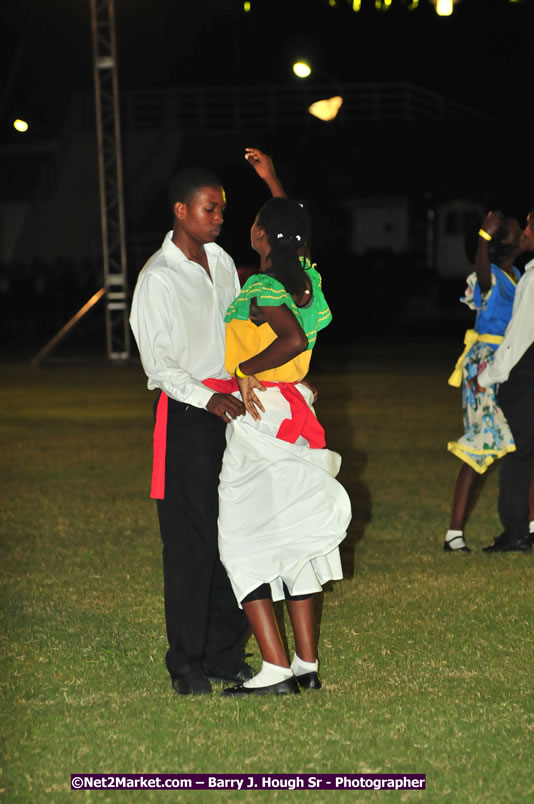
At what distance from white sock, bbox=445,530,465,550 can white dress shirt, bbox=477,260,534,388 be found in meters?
1.11

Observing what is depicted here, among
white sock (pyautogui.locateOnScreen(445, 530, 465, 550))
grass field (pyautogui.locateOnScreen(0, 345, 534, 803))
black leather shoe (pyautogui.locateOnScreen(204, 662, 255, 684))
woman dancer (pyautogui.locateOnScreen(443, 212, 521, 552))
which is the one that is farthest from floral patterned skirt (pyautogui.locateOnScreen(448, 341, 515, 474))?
black leather shoe (pyautogui.locateOnScreen(204, 662, 255, 684))

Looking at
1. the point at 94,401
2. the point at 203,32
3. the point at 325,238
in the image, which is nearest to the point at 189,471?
the point at 94,401

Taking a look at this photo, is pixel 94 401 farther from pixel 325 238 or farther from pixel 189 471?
pixel 325 238

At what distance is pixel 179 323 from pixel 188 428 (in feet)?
1.30

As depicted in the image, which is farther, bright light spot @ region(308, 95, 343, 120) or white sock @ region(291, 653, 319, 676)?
bright light spot @ region(308, 95, 343, 120)

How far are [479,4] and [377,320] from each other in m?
17.8

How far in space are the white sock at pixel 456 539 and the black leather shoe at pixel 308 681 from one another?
9.15 feet

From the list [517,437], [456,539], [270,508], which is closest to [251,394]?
[270,508]

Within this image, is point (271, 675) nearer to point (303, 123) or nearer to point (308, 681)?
point (308, 681)

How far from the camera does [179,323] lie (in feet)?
15.0

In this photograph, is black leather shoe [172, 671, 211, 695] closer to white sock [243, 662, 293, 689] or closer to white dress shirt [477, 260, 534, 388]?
white sock [243, 662, 293, 689]

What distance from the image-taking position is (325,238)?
3850 centimetres

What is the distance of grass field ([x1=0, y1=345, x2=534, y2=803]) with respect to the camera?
12.9 feet

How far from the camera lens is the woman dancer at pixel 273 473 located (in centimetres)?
451
